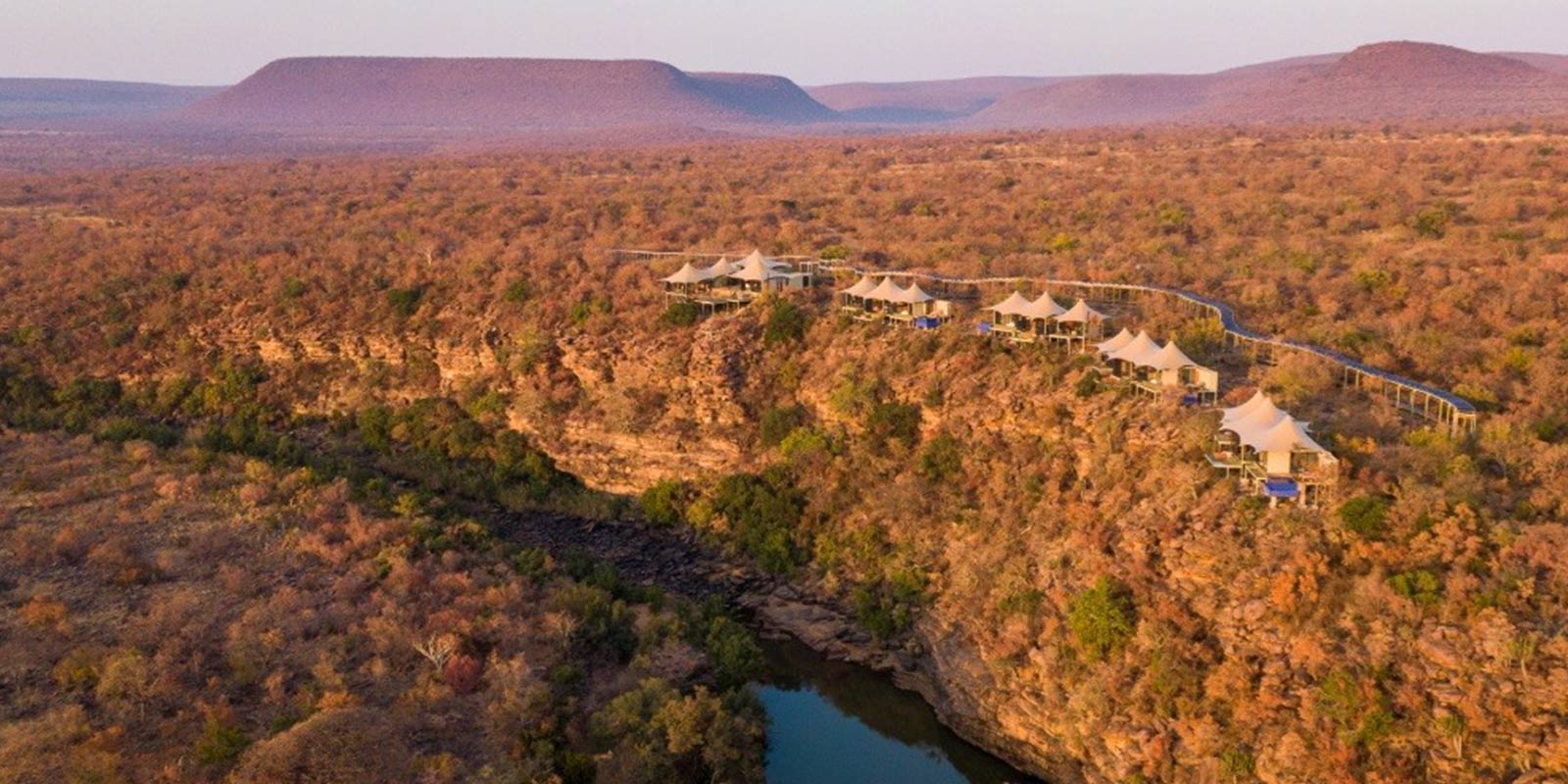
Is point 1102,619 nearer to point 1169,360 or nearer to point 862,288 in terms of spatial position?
point 1169,360

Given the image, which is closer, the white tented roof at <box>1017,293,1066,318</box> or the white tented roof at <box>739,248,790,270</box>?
the white tented roof at <box>1017,293,1066,318</box>

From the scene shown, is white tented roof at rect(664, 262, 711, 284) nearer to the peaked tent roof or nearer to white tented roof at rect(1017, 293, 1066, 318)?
the peaked tent roof

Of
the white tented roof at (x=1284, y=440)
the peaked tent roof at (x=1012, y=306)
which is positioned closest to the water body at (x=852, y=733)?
the white tented roof at (x=1284, y=440)

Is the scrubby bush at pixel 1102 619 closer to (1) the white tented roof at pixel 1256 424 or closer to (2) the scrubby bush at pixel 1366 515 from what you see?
(1) the white tented roof at pixel 1256 424

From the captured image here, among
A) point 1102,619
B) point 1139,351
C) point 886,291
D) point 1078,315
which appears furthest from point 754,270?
point 1102,619

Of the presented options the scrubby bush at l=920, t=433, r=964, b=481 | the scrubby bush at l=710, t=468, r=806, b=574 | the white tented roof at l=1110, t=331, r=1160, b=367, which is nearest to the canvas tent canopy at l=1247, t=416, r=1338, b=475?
the white tented roof at l=1110, t=331, r=1160, b=367

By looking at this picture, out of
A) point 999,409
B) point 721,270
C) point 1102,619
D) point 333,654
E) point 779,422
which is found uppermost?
point 721,270
